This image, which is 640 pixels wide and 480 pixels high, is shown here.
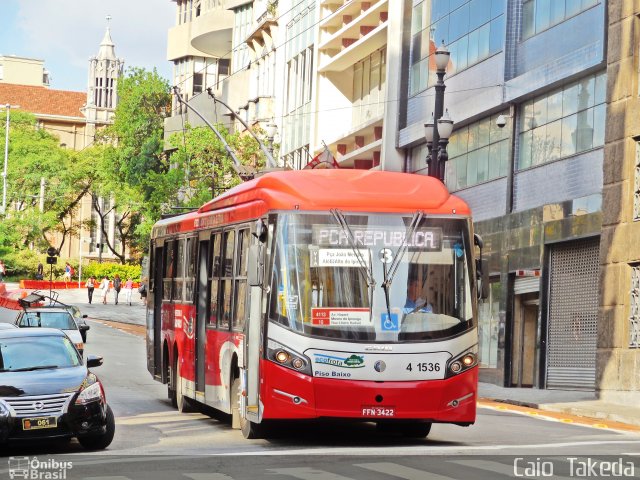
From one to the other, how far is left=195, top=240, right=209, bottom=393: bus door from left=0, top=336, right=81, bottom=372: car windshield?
317 cm

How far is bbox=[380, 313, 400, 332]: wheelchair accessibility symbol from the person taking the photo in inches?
685

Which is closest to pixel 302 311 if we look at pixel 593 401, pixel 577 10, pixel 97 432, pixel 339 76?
pixel 97 432

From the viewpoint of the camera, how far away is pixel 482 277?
18141 mm

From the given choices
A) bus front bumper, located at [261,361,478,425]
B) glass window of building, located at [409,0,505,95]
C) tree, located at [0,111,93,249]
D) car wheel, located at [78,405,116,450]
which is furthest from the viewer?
tree, located at [0,111,93,249]

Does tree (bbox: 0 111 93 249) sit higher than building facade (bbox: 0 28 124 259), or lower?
lower

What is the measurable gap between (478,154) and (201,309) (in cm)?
2281

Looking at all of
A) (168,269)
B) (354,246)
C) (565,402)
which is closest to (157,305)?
(168,269)

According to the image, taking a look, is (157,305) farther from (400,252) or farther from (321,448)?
(400,252)

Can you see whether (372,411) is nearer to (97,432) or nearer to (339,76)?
(97,432)

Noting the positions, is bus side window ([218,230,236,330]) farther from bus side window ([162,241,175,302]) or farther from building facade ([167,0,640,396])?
building facade ([167,0,640,396])

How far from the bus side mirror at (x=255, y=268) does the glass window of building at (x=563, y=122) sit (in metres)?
18.2

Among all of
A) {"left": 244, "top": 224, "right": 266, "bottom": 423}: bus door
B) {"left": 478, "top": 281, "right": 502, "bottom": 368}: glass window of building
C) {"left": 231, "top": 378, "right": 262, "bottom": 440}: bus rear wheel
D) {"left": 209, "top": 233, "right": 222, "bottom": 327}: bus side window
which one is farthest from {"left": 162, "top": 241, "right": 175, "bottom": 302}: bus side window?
{"left": 478, "top": 281, "right": 502, "bottom": 368}: glass window of building

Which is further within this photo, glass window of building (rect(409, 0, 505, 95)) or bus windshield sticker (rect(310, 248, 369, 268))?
glass window of building (rect(409, 0, 505, 95))

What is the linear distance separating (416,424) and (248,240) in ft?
10.6
